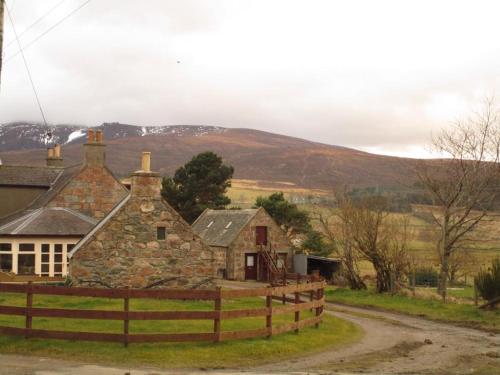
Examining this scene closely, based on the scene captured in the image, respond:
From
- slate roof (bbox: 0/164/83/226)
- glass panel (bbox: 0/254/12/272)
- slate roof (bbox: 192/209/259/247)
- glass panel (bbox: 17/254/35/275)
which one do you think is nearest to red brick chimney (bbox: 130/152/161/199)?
glass panel (bbox: 17/254/35/275)

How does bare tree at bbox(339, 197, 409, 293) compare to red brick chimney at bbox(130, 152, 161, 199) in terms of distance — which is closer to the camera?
red brick chimney at bbox(130, 152, 161, 199)

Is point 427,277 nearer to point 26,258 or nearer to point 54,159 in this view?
point 54,159

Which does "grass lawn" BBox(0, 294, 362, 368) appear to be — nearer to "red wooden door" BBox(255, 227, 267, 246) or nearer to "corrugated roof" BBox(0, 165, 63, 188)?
"corrugated roof" BBox(0, 165, 63, 188)

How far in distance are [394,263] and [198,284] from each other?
12.7 meters

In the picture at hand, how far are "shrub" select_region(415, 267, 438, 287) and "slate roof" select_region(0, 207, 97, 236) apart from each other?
32453 mm

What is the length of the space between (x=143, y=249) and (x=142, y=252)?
11 centimetres

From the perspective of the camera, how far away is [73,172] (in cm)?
3650

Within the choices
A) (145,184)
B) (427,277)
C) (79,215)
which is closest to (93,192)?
(79,215)

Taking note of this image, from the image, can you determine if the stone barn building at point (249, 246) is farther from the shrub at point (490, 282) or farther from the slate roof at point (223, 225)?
the shrub at point (490, 282)

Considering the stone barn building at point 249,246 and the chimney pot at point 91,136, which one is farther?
the stone barn building at point 249,246

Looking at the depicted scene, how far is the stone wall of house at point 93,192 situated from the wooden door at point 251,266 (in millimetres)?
16574

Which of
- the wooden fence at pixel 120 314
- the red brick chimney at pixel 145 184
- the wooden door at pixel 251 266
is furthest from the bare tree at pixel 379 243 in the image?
the wooden fence at pixel 120 314

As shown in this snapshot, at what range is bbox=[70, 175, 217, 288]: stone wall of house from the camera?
22219 mm

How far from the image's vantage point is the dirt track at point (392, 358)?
12.4m
